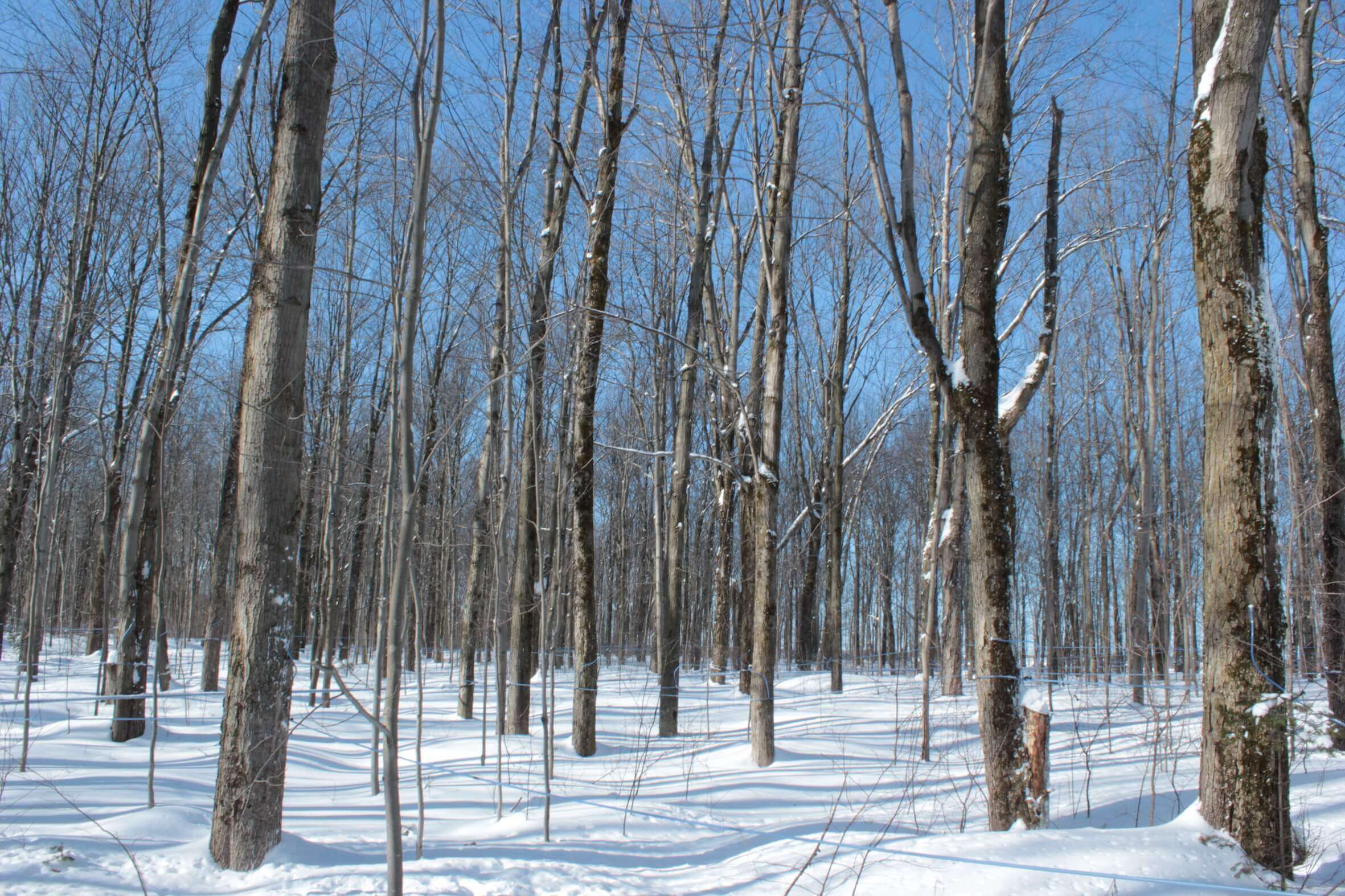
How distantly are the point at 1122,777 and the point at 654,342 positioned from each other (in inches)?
369

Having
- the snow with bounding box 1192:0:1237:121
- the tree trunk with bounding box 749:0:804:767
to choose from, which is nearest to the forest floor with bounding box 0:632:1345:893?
the tree trunk with bounding box 749:0:804:767

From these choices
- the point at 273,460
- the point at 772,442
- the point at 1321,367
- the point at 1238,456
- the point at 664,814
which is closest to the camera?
the point at 1238,456

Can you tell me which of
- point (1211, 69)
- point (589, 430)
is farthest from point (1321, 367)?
point (589, 430)

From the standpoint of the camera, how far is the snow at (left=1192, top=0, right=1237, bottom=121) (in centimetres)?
423

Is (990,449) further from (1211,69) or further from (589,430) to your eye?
(589,430)

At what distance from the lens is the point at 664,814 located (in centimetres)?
557

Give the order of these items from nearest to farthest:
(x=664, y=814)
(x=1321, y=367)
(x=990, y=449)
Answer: (x=990, y=449) < (x=664, y=814) < (x=1321, y=367)

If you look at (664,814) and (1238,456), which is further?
(664,814)

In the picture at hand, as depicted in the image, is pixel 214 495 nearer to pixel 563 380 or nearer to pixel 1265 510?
pixel 563 380

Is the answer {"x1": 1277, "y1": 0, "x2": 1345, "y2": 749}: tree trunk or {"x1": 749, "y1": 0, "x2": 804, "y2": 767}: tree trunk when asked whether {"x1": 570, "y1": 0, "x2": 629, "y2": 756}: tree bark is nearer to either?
{"x1": 749, "y1": 0, "x2": 804, "y2": 767}: tree trunk

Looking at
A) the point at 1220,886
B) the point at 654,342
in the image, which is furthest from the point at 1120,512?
the point at 1220,886

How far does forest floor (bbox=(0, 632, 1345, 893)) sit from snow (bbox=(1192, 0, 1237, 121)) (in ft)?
11.1

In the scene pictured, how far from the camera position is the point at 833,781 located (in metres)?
6.75

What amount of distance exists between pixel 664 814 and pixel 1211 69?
574cm
